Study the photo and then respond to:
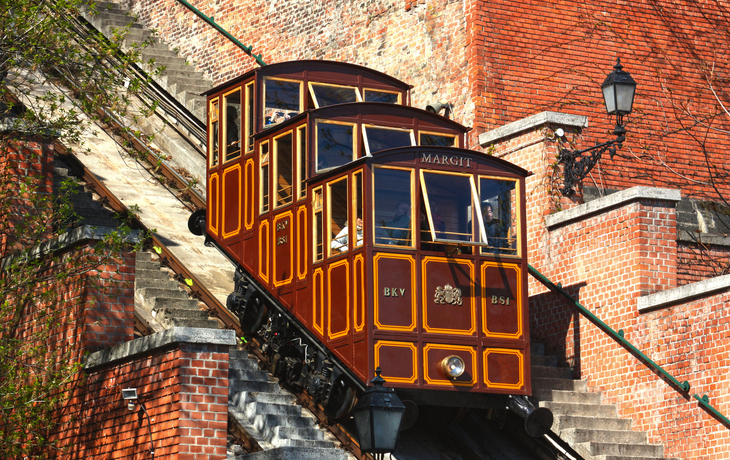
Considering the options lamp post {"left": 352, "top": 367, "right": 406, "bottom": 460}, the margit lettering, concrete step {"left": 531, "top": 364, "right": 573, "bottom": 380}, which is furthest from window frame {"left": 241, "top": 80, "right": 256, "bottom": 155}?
lamp post {"left": 352, "top": 367, "right": 406, "bottom": 460}

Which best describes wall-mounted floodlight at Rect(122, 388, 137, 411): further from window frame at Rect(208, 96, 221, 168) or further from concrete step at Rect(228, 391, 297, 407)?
window frame at Rect(208, 96, 221, 168)

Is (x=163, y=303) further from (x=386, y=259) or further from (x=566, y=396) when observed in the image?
(x=566, y=396)

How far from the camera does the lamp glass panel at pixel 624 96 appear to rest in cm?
1445

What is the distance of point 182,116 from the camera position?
23188mm

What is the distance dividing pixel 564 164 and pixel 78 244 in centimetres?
779

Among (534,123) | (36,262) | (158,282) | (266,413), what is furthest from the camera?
(534,123)

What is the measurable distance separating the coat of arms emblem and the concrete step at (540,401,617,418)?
2010 mm

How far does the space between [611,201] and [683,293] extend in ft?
5.75

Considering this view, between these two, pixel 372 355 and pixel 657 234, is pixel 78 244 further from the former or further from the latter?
pixel 657 234

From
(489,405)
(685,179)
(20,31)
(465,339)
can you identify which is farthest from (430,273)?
(685,179)

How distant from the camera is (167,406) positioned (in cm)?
934

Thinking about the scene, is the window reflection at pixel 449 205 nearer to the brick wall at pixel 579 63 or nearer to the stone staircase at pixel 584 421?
the stone staircase at pixel 584 421

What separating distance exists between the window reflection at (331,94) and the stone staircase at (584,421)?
13.6ft

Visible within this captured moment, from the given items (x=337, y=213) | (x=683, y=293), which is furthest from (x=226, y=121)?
(x=683, y=293)
